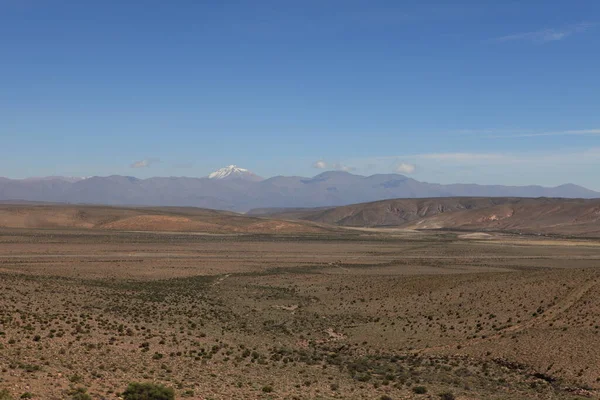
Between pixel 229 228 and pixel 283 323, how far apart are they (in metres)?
120

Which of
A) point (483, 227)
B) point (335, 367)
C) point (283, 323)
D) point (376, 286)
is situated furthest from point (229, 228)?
point (335, 367)

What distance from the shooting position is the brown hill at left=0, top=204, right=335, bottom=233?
14925 centimetres

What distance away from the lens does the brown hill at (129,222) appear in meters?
149

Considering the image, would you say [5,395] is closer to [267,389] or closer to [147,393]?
[147,393]

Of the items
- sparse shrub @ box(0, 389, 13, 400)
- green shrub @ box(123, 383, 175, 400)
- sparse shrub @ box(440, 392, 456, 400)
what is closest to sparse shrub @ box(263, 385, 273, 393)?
green shrub @ box(123, 383, 175, 400)

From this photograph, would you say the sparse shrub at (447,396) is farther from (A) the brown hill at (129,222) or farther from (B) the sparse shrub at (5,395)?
(A) the brown hill at (129,222)

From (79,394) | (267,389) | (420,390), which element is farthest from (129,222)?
(79,394)

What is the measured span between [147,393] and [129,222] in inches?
5622

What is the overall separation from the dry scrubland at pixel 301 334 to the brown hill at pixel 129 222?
87453 millimetres

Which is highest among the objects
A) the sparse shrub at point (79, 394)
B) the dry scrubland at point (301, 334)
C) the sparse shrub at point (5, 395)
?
the sparse shrub at point (5, 395)

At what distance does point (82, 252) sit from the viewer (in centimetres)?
8394

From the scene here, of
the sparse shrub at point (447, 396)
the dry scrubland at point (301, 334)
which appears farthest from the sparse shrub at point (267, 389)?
the sparse shrub at point (447, 396)

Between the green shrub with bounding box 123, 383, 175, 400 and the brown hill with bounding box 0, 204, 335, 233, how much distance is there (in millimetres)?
132882

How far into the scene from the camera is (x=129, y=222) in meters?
154
